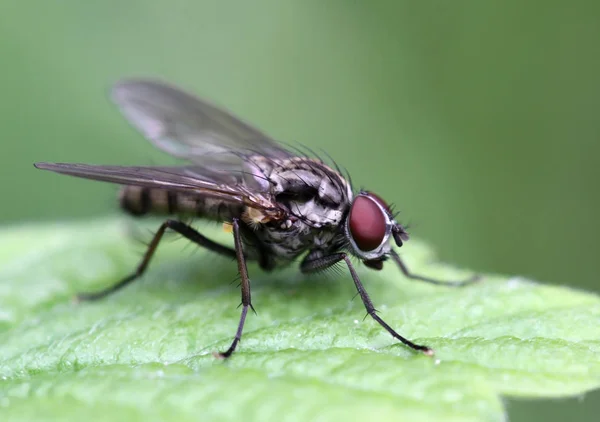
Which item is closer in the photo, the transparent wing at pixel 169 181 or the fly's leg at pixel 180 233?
the transparent wing at pixel 169 181

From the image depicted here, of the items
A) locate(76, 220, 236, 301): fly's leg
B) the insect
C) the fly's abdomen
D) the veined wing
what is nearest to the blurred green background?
the fly's abdomen

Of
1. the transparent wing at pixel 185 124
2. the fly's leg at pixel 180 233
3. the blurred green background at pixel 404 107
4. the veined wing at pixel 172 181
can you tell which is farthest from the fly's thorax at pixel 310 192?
the blurred green background at pixel 404 107

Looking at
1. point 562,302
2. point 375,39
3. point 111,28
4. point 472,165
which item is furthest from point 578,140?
point 111,28

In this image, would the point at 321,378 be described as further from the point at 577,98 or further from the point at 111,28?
the point at 111,28

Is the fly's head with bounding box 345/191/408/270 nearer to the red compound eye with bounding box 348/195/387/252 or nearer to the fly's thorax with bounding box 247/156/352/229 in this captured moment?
the red compound eye with bounding box 348/195/387/252

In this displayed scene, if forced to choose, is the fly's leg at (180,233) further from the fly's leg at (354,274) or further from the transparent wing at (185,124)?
the transparent wing at (185,124)
